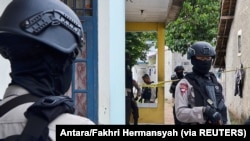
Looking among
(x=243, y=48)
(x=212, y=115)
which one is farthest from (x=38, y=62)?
(x=243, y=48)

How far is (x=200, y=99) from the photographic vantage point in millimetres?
4070

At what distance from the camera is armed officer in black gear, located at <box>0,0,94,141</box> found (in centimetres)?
150

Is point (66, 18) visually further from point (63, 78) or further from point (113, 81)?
point (113, 81)

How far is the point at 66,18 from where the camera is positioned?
168cm

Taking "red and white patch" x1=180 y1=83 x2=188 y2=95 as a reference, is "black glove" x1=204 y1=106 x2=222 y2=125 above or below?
below

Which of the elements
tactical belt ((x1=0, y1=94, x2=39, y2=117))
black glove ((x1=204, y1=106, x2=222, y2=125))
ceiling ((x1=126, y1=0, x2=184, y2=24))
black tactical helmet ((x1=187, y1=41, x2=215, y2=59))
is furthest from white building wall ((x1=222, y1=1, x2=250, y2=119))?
tactical belt ((x1=0, y1=94, x2=39, y2=117))

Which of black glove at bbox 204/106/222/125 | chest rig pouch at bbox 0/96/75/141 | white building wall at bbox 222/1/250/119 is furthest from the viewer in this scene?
white building wall at bbox 222/1/250/119

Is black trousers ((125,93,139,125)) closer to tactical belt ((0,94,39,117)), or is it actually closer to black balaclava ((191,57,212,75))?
black balaclava ((191,57,212,75))

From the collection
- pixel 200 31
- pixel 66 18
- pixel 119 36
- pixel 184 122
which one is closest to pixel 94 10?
pixel 119 36

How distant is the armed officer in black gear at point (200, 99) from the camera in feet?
12.9

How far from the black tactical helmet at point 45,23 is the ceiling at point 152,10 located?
291 inches

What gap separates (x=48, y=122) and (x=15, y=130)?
12 centimetres

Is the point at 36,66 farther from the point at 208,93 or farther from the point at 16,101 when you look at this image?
the point at 208,93

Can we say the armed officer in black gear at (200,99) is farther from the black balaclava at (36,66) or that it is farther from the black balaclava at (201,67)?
the black balaclava at (36,66)
